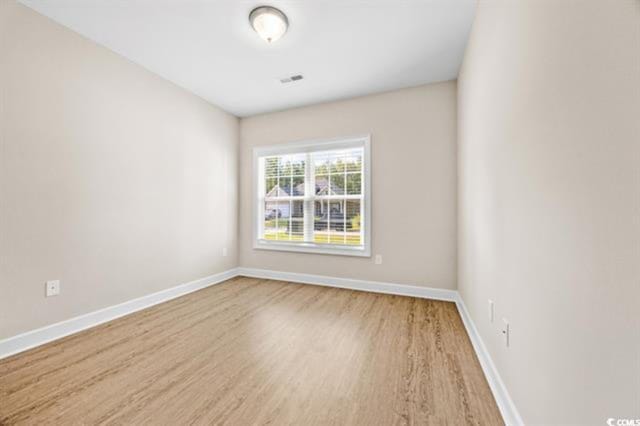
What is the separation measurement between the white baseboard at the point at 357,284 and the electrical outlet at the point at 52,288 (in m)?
2.30

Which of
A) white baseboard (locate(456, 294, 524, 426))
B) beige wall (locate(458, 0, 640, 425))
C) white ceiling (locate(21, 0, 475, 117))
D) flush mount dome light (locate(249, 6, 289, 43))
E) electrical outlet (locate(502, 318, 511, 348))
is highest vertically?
white ceiling (locate(21, 0, 475, 117))

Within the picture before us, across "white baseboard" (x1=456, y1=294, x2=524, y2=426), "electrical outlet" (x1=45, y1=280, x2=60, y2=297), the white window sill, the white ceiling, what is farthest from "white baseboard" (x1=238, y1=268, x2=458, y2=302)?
the white ceiling

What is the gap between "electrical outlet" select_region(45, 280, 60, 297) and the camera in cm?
211

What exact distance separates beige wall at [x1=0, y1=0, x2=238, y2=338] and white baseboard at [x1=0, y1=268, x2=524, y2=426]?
9cm

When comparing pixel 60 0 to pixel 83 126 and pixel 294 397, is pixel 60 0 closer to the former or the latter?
pixel 83 126

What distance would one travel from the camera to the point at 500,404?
4.56 ft

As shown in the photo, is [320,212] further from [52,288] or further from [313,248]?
[52,288]

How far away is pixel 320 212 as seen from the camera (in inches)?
152

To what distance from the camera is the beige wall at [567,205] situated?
1.98 feet

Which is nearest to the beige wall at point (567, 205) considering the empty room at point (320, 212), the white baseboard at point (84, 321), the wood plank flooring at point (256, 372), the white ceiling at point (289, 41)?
the empty room at point (320, 212)

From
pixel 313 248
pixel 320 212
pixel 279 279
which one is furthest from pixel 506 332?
pixel 279 279

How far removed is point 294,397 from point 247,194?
331 cm

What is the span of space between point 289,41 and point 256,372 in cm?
278

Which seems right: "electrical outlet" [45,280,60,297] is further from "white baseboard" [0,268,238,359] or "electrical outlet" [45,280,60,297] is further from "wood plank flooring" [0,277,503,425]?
"wood plank flooring" [0,277,503,425]
